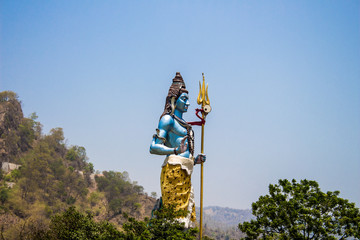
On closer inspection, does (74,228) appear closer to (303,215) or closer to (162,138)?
(162,138)

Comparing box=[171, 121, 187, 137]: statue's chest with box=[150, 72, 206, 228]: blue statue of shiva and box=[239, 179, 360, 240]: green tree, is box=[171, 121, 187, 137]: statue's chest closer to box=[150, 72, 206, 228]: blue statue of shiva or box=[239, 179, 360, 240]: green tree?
box=[150, 72, 206, 228]: blue statue of shiva

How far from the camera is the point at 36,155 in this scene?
5581 cm

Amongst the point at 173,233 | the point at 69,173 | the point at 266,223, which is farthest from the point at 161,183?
the point at 69,173

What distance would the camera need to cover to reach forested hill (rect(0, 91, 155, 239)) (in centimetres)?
4677

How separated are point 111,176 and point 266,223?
171 ft

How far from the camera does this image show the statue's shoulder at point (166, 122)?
11798mm

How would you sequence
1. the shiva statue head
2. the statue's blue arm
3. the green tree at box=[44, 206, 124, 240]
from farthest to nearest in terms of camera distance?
the green tree at box=[44, 206, 124, 240] < the shiva statue head < the statue's blue arm

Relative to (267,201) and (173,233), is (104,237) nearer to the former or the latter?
(173,233)

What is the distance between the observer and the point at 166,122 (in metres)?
11.8

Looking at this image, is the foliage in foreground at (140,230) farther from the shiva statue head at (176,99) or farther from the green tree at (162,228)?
the shiva statue head at (176,99)

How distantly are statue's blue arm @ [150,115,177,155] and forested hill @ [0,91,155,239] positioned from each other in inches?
1251

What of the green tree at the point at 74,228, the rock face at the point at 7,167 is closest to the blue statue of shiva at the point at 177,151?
the green tree at the point at 74,228

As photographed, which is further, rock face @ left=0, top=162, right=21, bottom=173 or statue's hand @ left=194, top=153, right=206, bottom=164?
rock face @ left=0, top=162, right=21, bottom=173

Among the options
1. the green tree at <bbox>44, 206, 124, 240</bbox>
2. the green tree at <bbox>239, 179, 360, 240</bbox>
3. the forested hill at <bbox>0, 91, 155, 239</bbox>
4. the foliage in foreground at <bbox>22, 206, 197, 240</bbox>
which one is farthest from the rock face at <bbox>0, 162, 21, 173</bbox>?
the green tree at <bbox>239, 179, 360, 240</bbox>
